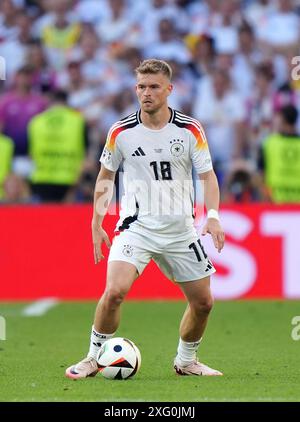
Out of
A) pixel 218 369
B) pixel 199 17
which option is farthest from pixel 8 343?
pixel 199 17

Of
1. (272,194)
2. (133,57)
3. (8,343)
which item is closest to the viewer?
(8,343)

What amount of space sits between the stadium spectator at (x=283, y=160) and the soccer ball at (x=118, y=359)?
309 inches

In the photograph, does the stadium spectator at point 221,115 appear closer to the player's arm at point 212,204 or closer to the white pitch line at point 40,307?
the white pitch line at point 40,307

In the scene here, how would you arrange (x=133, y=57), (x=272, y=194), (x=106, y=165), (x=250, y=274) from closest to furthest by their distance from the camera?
1. (x=106, y=165)
2. (x=250, y=274)
3. (x=272, y=194)
4. (x=133, y=57)

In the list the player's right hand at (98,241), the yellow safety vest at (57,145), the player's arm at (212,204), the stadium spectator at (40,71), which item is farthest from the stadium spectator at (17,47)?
the player's arm at (212,204)

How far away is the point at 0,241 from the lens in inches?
598

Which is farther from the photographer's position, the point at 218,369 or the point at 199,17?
the point at 199,17

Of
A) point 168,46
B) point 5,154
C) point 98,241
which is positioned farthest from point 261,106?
point 98,241

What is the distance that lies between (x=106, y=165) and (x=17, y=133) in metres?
8.28

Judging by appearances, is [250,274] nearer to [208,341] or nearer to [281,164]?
[281,164]

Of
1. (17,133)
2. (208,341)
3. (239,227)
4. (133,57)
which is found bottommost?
(208,341)

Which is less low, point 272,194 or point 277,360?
point 272,194

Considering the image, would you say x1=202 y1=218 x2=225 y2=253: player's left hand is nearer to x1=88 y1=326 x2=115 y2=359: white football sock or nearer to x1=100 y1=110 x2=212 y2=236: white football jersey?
x1=100 y1=110 x2=212 y2=236: white football jersey

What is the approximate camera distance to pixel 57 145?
16.4 m
